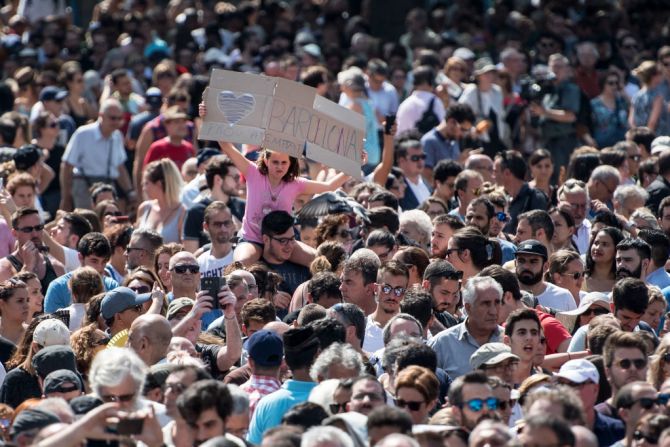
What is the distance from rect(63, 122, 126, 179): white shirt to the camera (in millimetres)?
16156

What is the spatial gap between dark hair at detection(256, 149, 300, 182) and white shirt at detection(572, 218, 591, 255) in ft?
7.79

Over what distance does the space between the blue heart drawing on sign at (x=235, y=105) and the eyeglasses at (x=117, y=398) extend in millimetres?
4318

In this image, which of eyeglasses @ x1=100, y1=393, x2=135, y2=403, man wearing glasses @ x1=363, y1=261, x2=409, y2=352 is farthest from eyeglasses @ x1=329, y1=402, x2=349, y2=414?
man wearing glasses @ x1=363, y1=261, x2=409, y2=352

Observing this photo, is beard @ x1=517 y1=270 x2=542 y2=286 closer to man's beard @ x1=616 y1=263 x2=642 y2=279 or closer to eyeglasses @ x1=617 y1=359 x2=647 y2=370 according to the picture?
man's beard @ x1=616 y1=263 x2=642 y2=279

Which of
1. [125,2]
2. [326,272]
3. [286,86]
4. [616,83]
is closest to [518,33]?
[616,83]

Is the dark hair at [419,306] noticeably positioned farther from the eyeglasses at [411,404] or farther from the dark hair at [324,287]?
the eyeglasses at [411,404]

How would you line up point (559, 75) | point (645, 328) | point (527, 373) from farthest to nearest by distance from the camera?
point (559, 75) → point (645, 328) → point (527, 373)

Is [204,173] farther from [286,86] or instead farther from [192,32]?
[192,32]

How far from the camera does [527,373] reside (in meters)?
8.88

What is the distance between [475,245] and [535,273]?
0.47 meters

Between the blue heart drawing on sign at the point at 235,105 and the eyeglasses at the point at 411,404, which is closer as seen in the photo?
the eyeglasses at the point at 411,404

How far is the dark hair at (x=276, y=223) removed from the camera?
11.1 metres

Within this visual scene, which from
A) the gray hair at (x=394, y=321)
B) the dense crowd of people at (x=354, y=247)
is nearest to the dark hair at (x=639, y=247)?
the dense crowd of people at (x=354, y=247)

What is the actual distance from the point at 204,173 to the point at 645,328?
5213 mm
